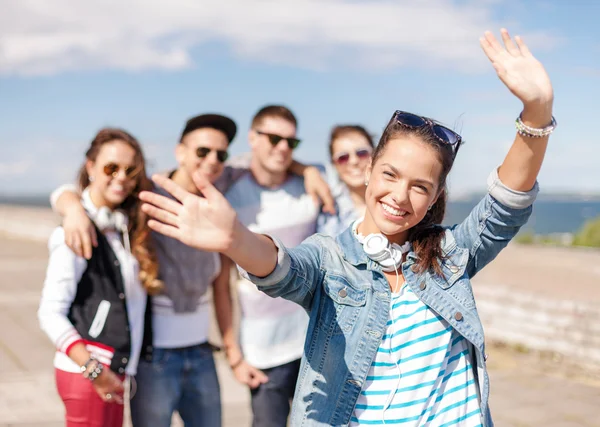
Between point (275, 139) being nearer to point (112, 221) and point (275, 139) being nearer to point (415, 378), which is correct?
point (112, 221)

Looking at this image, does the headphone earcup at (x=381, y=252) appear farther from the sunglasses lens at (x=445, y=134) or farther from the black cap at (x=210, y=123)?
the black cap at (x=210, y=123)

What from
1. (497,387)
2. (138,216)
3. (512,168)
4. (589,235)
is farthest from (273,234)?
(589,235)

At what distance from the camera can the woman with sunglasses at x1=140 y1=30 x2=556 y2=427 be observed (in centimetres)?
207

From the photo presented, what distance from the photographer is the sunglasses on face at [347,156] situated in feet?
12.4

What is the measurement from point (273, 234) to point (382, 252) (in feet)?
4.76

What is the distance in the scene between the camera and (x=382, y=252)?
7.06ft

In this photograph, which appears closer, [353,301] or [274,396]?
[353,301]

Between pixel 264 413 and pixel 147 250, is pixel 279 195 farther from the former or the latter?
pixel 264 413

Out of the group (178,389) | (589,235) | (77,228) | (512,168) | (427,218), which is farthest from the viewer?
(589,235)

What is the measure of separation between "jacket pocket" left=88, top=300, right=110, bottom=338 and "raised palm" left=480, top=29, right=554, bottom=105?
1.96m

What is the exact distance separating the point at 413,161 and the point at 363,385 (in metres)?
0.74

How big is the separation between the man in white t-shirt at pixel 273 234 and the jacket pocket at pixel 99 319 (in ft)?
2.65

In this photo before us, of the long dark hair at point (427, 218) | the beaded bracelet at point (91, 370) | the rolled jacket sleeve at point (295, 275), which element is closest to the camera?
the rolled jacket sleeve at point (295, 275)

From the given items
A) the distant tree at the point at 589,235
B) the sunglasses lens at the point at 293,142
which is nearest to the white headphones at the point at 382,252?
the sunglasses lens at the point at 293,142
